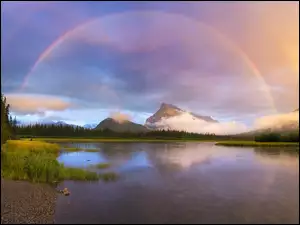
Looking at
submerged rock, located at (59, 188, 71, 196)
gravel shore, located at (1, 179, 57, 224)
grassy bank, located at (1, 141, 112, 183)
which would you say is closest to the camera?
gravel shore, located at (1, 179, 57, 224)

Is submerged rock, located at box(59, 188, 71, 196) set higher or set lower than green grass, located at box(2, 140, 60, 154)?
lower

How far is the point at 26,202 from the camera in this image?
25.1 meters

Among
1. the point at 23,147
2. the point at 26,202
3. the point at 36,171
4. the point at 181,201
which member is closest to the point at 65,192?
the point at 26,202

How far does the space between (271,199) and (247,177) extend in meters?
16.4

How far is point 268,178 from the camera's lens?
4547 centimetres

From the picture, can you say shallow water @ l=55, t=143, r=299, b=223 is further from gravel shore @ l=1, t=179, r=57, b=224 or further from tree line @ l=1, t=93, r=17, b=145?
tree line @ l=1, t=93, r=17, b=145

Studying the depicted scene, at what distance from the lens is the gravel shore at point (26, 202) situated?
21.1 metres

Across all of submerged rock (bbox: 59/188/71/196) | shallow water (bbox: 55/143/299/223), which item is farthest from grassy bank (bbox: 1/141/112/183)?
submerged rock (bbox: 59/188/71/196)

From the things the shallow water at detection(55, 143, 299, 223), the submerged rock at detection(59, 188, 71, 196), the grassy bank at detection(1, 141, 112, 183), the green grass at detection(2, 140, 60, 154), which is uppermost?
the green grass at detection(2, 140, 60, 154)

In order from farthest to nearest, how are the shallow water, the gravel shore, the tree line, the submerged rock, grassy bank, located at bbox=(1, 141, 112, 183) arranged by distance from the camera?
1. the tree line
2. grassy bank, located at bbox=(1, 141, 112, 183)
3. the submerged rock
4. the shallow water
5. the gravel shore

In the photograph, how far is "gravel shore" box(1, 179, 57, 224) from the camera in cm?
2111

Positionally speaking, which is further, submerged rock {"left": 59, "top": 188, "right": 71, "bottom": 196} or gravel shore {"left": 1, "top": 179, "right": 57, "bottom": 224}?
submerged rock {"left": 59, "top": 188, "right": 71, "bottom": 196}

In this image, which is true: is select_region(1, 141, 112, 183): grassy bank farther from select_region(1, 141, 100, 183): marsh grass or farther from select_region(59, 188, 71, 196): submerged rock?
select_region(59, 188, 71, 196): submerged rock

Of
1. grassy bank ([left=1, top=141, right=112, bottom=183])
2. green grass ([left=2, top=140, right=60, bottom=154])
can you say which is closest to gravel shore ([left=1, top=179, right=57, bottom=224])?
grassy bank ([left=1, top=141, right=112, bottom=183])
